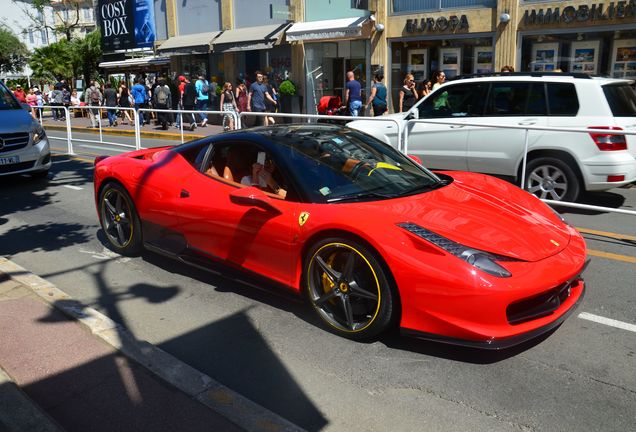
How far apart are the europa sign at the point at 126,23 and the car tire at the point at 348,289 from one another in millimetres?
27702

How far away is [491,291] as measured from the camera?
3.29 metres

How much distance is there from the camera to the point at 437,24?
56.1 feet

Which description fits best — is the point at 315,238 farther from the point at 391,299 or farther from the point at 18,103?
the point at 18,103

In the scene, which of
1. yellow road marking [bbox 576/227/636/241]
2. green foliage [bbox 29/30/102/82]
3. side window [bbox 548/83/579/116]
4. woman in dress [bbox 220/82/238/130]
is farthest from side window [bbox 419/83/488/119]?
green foliage [bbox 29/30/102/82]

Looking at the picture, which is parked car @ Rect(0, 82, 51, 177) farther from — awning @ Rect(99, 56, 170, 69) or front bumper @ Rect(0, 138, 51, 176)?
awning @ Rect(99, 56, 170, 69)

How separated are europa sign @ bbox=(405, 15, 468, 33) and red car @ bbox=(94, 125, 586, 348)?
12868 millimetres

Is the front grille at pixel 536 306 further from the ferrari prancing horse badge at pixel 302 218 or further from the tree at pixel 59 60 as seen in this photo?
the tree at pixel 59 60

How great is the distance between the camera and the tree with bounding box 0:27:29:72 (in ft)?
199

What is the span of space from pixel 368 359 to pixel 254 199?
140 cm

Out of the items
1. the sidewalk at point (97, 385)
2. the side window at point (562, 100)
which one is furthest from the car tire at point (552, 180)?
the sidewalk at point (97, 385)

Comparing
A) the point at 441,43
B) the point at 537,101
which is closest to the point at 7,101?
the point at 537,101

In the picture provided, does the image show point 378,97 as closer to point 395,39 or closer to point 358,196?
point 395,39

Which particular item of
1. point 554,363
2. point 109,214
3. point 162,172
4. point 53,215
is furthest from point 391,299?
point 53,215

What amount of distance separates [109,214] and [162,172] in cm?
109
